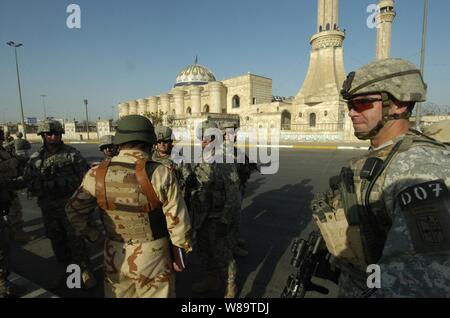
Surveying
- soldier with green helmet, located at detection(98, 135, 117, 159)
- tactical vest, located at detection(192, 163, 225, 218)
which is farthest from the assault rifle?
soldier with green helmet, located at detection(98, 135, 117, 159)

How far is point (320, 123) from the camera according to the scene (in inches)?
1230

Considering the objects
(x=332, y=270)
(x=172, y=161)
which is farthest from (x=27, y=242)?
(x=332, y=270)

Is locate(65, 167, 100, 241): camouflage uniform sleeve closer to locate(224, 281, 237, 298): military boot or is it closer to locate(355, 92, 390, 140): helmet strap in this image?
locate(224, 281, 237, 298): military boot

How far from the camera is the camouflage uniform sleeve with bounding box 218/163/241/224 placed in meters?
3.19

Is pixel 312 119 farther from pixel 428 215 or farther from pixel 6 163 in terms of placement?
pixel 428 215

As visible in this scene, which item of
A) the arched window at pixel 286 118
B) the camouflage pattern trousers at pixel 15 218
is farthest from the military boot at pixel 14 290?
the arched window at pixel 286 118

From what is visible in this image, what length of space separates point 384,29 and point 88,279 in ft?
134

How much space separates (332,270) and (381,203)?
854mm

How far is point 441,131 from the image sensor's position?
1.59 meters

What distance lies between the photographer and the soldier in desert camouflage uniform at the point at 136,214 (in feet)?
6.68

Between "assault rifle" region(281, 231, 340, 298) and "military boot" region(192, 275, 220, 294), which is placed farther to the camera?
"military boot" region(192, 275, 220, 294)

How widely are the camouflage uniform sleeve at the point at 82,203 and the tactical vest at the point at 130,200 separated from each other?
9 cm

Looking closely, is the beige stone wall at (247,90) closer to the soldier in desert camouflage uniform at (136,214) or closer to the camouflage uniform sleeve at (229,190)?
the camouflage uniform sleeve at (229,190)

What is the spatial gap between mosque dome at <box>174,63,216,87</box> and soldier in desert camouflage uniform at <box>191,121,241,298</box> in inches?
2542
